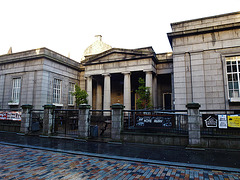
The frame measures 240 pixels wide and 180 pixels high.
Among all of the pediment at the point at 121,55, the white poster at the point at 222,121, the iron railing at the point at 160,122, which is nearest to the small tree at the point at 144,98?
the pediment at the point at 121,55

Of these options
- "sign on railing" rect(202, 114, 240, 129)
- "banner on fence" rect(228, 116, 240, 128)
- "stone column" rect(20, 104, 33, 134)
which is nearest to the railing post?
"stone column" rect(20, 104, 33, 134)

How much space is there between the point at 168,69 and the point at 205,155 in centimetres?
1537

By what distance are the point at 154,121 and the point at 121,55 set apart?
13.4 metres

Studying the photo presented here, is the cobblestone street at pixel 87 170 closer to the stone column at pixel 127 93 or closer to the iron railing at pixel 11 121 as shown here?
the iron railing at pixel 11 121

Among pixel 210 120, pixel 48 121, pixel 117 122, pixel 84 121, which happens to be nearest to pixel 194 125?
pixel 210 120

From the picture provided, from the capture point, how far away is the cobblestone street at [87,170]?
15.6 ft

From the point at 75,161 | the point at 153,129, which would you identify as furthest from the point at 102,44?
the point at 75,161

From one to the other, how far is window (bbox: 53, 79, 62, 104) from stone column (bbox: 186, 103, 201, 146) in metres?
18.7

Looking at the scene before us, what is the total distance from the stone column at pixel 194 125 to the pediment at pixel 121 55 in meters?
12.0

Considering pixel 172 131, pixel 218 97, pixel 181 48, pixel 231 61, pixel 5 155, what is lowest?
pixel 5 155

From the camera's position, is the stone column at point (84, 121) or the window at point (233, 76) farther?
the window at point (233, 76)

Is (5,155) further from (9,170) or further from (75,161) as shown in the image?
(75,161)

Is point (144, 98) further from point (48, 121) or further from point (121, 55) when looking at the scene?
point (48, 121)

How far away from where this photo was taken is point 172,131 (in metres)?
9.06
